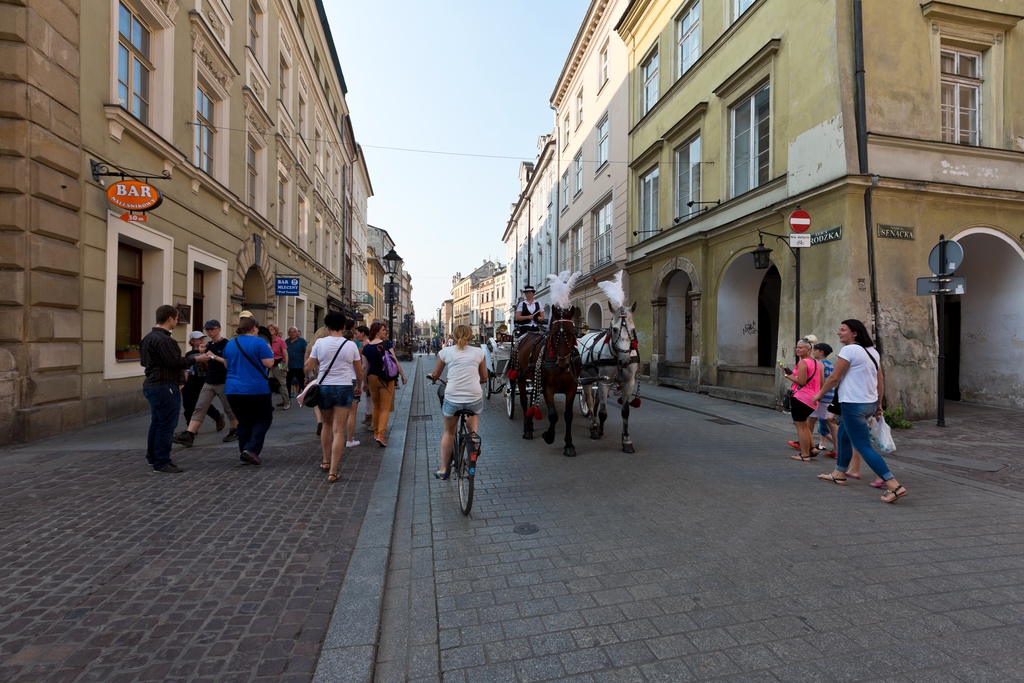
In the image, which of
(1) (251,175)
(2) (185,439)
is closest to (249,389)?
(2) (185,439)

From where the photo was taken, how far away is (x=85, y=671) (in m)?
2.28

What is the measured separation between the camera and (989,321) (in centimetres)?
1116

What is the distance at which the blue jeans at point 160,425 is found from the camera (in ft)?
18.1

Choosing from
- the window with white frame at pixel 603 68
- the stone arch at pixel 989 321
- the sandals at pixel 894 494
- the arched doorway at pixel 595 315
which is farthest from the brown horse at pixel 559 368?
the window with white frame at pixel 603 68

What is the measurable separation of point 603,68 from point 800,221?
1673 centimetres

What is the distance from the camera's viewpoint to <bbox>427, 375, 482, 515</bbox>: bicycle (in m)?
4.37

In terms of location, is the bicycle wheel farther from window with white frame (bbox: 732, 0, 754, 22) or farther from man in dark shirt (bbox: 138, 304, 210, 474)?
window with white frame (bbox: 732, 0, 754, 22)

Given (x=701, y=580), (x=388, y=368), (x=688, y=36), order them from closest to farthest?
(x=701, y=580), (x=388, y=368), (x=688, y=36)

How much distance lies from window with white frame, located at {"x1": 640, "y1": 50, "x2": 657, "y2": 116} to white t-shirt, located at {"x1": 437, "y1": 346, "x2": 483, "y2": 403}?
16429 mm

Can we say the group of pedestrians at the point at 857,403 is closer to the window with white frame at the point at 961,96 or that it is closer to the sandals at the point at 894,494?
the sandals at the point at 894,494

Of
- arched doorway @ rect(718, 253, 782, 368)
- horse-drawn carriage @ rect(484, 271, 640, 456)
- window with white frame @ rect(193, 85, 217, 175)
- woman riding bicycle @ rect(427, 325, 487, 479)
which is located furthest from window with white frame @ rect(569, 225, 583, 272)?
woman riding bicycle @ rect(427, 325, 487, 479)

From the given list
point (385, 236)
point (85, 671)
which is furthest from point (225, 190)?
point (385, 236)

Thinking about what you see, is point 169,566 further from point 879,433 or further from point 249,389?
point 879,433

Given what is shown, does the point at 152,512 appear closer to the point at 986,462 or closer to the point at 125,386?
the point at 125,386
